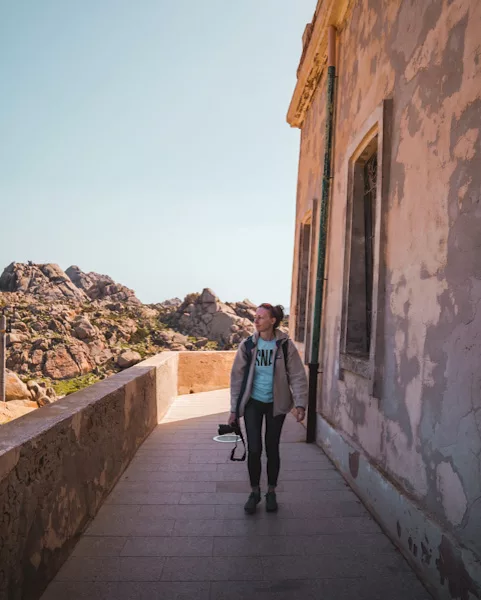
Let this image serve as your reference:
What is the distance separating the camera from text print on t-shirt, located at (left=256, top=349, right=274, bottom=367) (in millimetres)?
3969

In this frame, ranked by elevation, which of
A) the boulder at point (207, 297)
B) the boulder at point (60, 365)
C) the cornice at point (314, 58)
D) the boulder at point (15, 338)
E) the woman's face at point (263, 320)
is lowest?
the boulder at point (60, 365)

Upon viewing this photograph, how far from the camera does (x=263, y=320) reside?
3.99 m

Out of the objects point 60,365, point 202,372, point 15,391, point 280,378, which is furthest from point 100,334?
point 280,378

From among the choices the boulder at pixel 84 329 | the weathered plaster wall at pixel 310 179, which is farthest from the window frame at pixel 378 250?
the boulder at pixel 84 329

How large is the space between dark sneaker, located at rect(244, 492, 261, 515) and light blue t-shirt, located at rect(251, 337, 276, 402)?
817mm

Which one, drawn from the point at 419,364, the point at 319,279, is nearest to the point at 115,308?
the point at 319,279

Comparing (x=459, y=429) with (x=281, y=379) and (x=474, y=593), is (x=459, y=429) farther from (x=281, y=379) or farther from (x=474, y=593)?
(x=281, y=379)

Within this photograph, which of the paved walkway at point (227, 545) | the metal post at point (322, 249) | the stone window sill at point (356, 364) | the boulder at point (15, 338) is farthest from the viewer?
the boulder at point (15, 338)

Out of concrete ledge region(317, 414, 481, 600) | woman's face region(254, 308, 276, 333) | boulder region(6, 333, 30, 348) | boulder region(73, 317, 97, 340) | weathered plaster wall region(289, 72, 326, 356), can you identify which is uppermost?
weathered plaster wall region(289, 72, 326, 356)

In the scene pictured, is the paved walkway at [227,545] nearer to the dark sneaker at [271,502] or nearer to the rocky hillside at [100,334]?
the dark sneaker at [271,502]

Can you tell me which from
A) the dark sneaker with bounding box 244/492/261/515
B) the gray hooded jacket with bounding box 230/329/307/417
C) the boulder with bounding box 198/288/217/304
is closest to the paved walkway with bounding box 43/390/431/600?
the dark sneaker with bounding box 244/492/261/515

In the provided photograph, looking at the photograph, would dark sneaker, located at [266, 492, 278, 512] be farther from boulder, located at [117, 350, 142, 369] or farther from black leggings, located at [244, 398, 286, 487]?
boulder, located at [117, 350, 142, 369]

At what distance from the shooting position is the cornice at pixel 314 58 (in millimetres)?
Result: 6047

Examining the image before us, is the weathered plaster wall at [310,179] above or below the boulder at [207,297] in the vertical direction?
above
